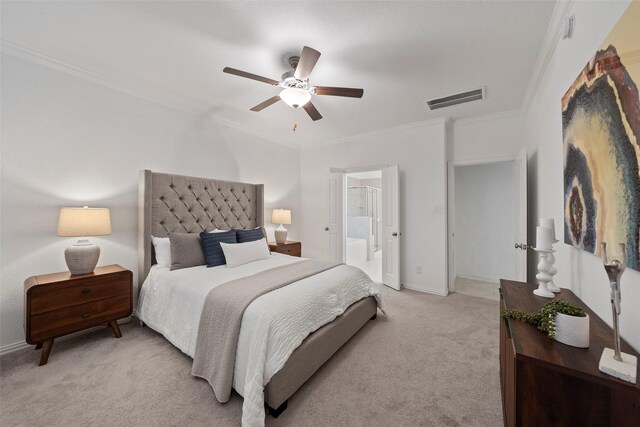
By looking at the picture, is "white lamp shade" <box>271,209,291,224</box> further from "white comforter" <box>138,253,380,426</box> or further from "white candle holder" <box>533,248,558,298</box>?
"white candle holder" <box>533,248,558,298</box>

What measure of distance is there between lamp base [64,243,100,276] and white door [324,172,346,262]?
344 centimetres

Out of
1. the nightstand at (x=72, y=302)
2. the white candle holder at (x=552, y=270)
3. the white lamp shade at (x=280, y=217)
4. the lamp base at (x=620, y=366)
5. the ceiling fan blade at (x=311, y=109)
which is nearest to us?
the lamp base at (x=620, y=366)

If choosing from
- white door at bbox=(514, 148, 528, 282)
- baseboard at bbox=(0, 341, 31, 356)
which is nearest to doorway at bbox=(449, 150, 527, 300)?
white door at bbox=(514, 148, 528, 282)

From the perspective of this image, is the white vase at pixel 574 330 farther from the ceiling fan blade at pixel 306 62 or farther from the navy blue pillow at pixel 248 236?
the navy blue pillow at pixel 248 236

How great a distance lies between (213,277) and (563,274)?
9.07ft

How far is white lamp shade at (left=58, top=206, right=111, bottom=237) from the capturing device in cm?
216

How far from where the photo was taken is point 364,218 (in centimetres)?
704

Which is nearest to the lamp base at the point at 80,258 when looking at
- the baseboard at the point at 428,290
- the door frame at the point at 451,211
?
the baseboard at the point at 428,290

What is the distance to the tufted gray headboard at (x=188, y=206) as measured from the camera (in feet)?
9.05

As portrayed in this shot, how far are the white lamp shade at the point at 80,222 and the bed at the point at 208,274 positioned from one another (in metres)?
0.46

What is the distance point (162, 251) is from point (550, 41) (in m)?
4.00

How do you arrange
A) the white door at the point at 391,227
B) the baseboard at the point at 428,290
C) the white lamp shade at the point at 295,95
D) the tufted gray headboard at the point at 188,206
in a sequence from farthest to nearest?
the white door at the point at 391,227 → the baseboard at the point at 428,290 → the tufted gray headboard at the point at 188,206 → the white lamp shade at the point at 295,95

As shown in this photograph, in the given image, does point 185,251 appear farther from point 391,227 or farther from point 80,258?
point 391,227

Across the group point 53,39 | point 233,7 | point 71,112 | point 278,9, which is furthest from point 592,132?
point 71,112
